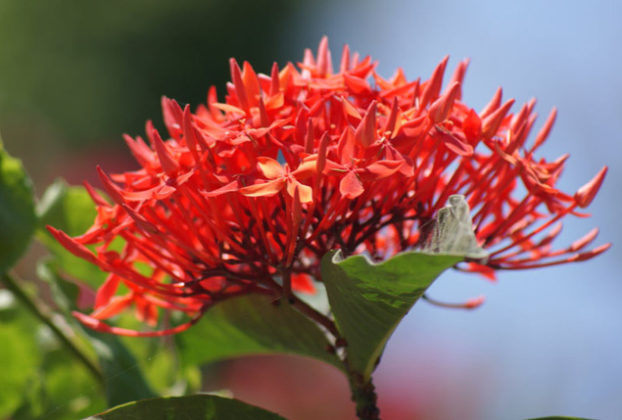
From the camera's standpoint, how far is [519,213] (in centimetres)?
79

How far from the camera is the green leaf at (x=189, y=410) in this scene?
26.5 inches

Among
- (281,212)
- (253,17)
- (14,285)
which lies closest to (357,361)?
(281,212)

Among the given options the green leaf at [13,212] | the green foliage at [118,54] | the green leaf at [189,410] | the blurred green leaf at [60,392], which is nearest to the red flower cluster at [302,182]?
the green leaf at [189,410]

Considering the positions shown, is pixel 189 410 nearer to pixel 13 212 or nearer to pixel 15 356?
pixel 13 212

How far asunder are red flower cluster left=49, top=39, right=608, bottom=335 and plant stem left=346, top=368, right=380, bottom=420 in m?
0.13

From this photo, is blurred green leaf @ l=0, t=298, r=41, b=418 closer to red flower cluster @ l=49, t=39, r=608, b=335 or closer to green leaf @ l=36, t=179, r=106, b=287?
green leaf @ l=36, t=179, r=106, b=287

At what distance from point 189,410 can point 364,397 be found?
0.19m

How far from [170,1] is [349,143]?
6.62 m

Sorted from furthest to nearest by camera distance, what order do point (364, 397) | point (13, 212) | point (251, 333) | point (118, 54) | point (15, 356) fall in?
point (118, 54), point (15, 356), point (13, 212), point (251, 333), point (364, 397)

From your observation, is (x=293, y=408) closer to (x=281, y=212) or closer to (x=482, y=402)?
(x=482, y=402)

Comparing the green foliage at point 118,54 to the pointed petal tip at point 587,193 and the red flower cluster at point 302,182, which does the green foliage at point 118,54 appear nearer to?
the red flower cluster at point 302,182

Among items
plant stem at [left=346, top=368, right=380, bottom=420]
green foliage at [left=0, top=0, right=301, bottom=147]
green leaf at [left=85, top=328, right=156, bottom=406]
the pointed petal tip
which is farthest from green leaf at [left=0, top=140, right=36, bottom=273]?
green foliage at [left=0, top=0, right=301, bottom=147]

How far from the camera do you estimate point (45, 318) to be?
1.08 m

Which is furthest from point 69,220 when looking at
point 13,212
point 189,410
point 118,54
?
point 118,54
